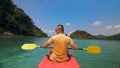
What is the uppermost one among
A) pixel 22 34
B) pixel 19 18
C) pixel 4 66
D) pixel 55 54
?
pixel 19 18

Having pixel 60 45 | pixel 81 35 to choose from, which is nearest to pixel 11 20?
pixel 60 45

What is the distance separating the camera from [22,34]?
82875 millimetres

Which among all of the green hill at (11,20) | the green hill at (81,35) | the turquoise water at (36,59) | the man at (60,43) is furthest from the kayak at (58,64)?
the green hill at (81,35)

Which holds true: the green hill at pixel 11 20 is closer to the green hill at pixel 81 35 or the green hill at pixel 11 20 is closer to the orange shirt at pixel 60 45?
the orange shirt at pixel 60 45

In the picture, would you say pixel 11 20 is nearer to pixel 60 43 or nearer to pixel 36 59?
pixel 36 59

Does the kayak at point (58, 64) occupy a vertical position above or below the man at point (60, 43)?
below

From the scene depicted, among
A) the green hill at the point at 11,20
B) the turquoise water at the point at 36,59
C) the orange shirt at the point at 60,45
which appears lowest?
the turquoise water at the point at 36,59

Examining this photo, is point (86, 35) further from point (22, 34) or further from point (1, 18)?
point (1, 18)

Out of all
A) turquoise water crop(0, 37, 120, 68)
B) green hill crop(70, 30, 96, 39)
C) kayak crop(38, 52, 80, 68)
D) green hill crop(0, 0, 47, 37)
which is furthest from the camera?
green hill crop(70, 30, 96, 39)

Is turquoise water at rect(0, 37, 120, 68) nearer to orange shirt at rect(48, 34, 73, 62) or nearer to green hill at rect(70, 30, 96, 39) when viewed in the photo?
orange shirt at rect(48, 34, 73, 62)

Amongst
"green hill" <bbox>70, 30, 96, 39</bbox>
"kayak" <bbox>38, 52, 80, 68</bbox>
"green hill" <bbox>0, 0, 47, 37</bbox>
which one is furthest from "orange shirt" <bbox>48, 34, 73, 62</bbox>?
"green hill" <bbox>70, 30, 96, 39</bbox>

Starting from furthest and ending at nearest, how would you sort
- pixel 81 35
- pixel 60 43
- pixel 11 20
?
pixel 81 35
pixel 11 20
pixel 60 43

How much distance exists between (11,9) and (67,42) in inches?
3025

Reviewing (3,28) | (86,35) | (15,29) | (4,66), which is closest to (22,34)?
(15,29)
